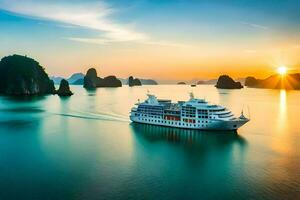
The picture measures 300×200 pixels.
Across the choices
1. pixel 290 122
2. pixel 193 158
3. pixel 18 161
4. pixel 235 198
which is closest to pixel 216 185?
pixel 235 198

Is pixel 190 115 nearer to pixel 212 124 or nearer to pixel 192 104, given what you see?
pixel 192 104

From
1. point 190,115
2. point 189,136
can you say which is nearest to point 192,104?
point 190,115

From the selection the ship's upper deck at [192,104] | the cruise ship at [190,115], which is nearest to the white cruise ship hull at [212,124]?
the cruise ship at [190,115]

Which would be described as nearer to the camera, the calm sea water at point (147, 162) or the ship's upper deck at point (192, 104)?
the calm sea water at point (147, 162)

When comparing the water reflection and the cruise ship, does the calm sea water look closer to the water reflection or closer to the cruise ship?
the water reflection

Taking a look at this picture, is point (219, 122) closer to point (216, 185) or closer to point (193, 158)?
point (193, 158)

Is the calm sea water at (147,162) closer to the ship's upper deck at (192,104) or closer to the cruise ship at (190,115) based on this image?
the cruise ship at (190,115)

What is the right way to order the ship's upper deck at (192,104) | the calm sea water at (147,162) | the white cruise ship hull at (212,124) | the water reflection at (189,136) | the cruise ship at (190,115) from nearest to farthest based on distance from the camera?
1. the calm sea water at (147,162)
2. the water reflection at (189,136)
3. the white cruise ship hull at (212,124)
4. the cruise ship at (190,115)
5. the ship's upper deck at (192,104)

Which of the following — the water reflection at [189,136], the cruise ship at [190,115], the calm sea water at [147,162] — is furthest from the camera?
the cruise ship at [190,115]
